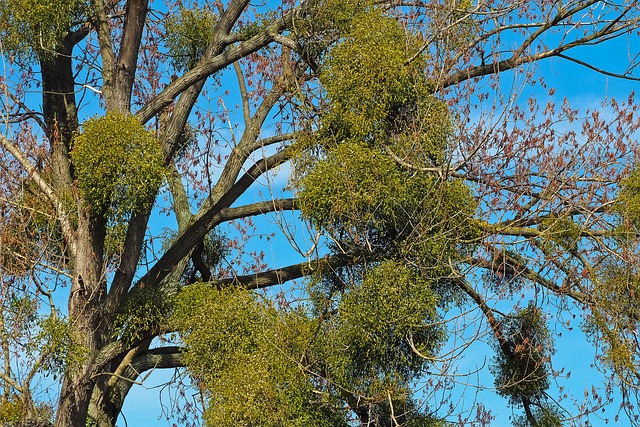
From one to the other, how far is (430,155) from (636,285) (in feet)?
9.89

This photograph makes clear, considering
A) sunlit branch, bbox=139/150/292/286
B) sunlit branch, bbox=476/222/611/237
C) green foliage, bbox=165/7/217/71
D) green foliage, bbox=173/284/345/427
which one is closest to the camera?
green foliage, bbox=173/284/345/427

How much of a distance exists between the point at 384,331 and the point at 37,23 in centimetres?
654

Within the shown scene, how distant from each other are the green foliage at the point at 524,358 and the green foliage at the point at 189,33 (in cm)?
667

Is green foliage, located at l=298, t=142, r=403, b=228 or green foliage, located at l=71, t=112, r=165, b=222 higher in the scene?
green foliage, located at l=71, t=112, r=165, b=222

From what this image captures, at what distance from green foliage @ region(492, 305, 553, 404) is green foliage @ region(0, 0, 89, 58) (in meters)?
7.42

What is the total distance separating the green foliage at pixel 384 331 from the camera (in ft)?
39.7

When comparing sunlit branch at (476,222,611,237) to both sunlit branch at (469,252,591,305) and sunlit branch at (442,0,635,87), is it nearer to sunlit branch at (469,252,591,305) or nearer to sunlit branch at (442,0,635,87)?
sunlit branch at (469,252,591,305)

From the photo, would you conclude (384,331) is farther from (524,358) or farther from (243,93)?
(243,93)

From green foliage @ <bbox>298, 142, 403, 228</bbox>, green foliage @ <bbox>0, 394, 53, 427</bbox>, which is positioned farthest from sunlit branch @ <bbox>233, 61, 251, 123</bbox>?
green foliage @ <bbox>0, 394, 53, 427</bbox>

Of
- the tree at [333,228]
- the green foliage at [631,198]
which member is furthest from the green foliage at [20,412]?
the green foliage at [631,198]

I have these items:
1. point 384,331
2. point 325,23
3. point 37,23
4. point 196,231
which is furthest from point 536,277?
point 37,23

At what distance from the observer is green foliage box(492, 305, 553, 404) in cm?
1449

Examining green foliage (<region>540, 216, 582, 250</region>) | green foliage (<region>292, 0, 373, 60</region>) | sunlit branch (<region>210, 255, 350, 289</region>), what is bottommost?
green foliage (<region>540, 216, 582, 250</region>)

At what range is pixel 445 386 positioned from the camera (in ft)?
37.8
